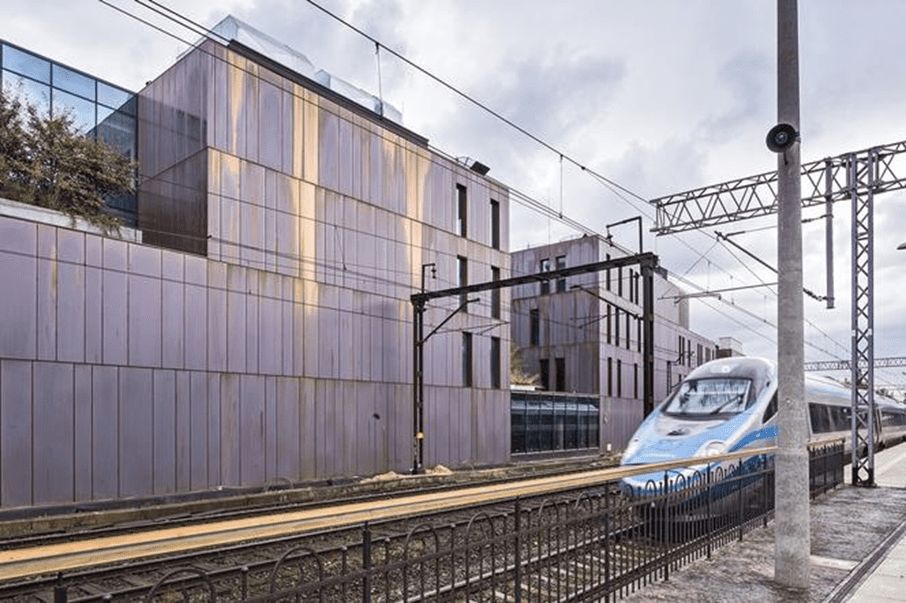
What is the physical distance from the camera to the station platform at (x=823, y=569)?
684 cm

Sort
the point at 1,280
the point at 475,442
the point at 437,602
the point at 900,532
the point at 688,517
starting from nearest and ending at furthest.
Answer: the point at 437,602, the point at 688,517, the point at 900,532, the point at 1,280, the point at 475,442

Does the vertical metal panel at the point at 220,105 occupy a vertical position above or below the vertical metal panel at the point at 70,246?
above

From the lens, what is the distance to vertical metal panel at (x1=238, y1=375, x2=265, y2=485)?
21125 mm

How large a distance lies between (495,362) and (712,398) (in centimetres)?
1997

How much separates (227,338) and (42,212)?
5.97 m

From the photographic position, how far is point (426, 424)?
1110 inches

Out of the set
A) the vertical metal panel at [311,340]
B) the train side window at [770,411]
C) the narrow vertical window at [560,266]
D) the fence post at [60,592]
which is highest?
the narrow vertical window at [560,266]

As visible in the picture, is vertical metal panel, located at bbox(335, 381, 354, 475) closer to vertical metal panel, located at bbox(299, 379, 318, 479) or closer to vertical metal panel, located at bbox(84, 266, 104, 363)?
vertical metal panel, located at bbox(299, 379, 318, 479)

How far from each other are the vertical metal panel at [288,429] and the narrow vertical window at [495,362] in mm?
12453

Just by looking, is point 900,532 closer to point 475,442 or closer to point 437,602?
point 437,602

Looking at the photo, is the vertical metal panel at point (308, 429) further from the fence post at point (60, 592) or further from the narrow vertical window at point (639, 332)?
the narrow vertical window at point (639, 332)

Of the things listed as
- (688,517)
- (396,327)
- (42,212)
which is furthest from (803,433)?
(396,327)

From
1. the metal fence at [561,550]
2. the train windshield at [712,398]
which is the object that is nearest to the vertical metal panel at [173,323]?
the metal fence at [561,550]

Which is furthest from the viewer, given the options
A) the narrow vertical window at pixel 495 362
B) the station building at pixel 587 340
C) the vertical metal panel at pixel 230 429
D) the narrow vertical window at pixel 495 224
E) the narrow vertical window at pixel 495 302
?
the station building at pixel 587 340
